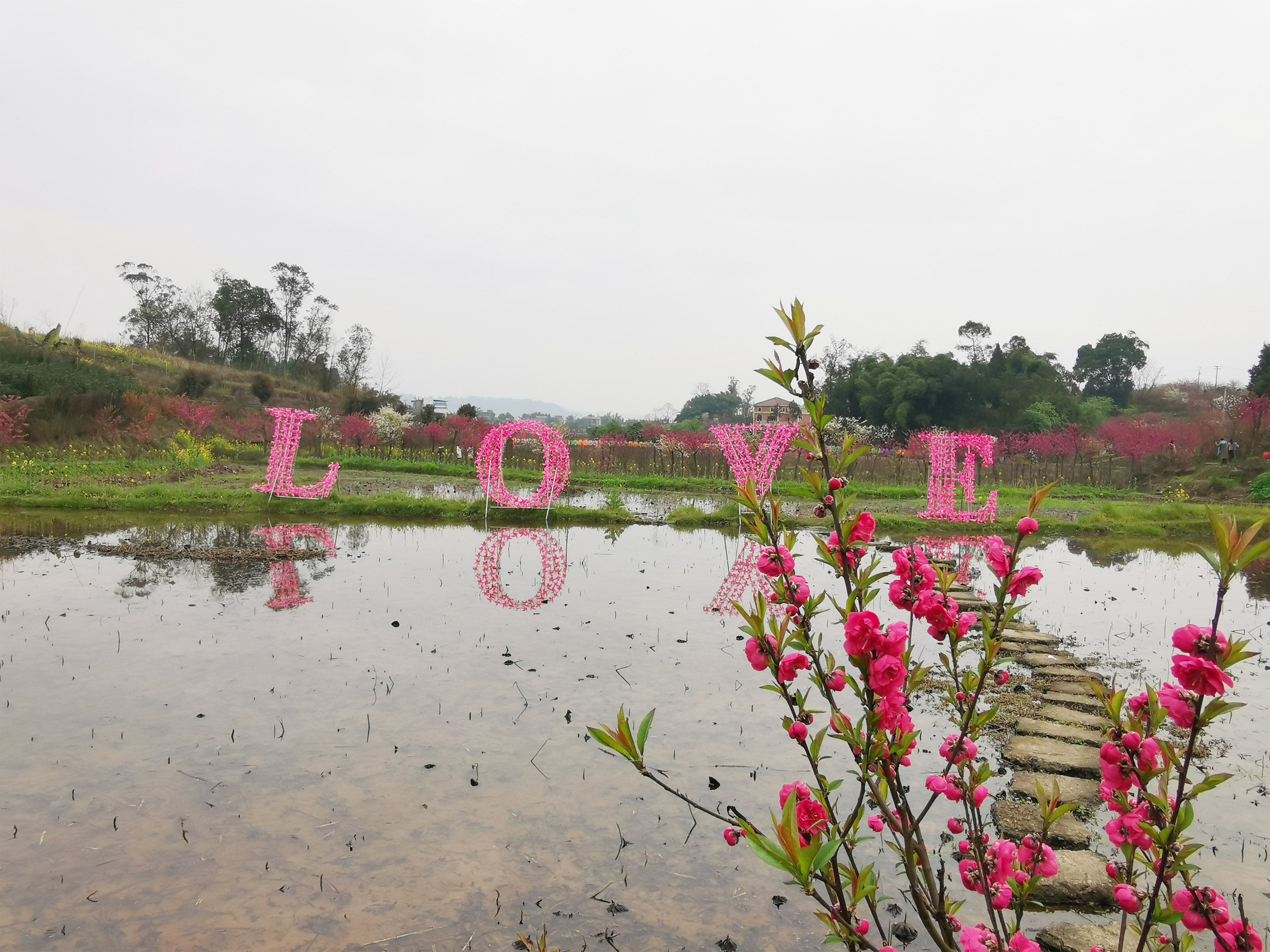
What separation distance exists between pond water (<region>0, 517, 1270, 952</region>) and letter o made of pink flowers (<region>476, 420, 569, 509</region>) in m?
5.64

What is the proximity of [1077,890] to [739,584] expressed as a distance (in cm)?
637

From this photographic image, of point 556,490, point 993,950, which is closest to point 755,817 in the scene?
point 993,950

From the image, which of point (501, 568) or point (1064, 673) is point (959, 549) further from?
point (501, 568)

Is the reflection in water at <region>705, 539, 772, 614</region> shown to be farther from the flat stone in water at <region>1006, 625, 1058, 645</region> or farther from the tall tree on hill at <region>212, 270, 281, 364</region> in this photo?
the tall tree on hill at <region>212, 270, 281, 364</region>

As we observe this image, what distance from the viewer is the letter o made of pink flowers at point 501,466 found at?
14.1 metres

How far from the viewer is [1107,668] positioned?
6.39m

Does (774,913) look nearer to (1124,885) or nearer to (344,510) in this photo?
(1124,885)

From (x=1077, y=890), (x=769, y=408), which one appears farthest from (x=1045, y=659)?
(x=769, y=408)

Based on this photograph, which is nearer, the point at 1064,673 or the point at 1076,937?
the point at 1076,937

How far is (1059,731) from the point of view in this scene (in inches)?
197

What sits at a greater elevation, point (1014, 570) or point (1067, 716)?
point (1014, 570)

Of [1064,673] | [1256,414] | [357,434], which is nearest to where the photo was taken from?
[1064,673]

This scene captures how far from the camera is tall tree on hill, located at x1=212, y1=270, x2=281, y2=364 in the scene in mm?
45094

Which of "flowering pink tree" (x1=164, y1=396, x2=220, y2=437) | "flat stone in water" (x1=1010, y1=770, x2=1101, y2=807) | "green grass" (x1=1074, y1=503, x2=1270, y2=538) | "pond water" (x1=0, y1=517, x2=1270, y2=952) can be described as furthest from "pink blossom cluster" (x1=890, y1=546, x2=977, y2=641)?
"flowering pink tree" (x1=164, y1=396, x2=220, y2=437)
